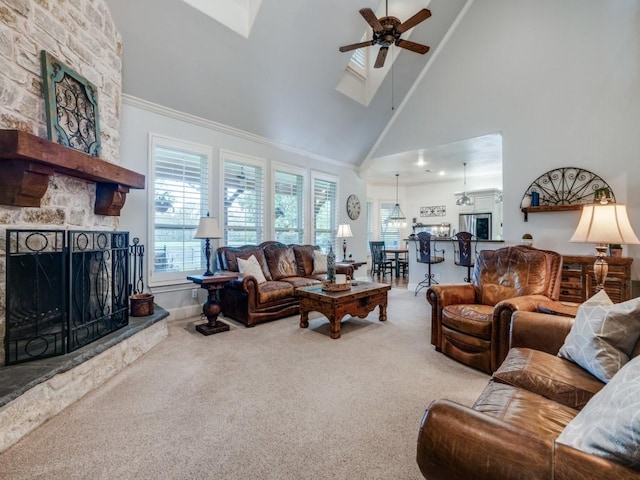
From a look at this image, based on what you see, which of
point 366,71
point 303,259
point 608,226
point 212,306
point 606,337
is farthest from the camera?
point 366,71

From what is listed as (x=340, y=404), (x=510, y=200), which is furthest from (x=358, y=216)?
(x=340, y=404)

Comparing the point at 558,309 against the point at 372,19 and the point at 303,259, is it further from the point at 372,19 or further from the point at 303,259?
the point at 303,259

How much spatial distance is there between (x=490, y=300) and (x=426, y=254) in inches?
116

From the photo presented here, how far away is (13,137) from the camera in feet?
5.96

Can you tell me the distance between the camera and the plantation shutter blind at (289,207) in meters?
5.62

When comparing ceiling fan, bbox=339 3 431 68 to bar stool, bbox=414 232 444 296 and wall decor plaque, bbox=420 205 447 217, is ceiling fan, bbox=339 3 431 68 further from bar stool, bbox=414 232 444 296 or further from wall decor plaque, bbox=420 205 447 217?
wall decor plaque, bbox=420 205 447 217

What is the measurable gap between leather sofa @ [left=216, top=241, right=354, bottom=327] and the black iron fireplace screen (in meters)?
1.33

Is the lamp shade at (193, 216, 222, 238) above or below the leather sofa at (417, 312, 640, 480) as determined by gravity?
above

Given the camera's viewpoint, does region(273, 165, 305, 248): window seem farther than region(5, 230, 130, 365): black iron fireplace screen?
Yes

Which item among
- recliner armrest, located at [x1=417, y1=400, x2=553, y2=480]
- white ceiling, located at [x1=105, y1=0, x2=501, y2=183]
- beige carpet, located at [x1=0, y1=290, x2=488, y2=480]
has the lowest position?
beige carpet, located at [x1=0, y1=290, x2=488, y2=480]

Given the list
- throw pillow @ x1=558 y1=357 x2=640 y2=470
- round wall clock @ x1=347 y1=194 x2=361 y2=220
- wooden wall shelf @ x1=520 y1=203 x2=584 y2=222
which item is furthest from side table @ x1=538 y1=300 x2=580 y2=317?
round wall clock @ x1=347 y1=194 x2=361 y2=220

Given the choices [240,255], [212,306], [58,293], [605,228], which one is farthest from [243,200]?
[605,228]

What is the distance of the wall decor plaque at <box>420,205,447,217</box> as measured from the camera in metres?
9.43

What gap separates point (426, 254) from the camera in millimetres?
6004
